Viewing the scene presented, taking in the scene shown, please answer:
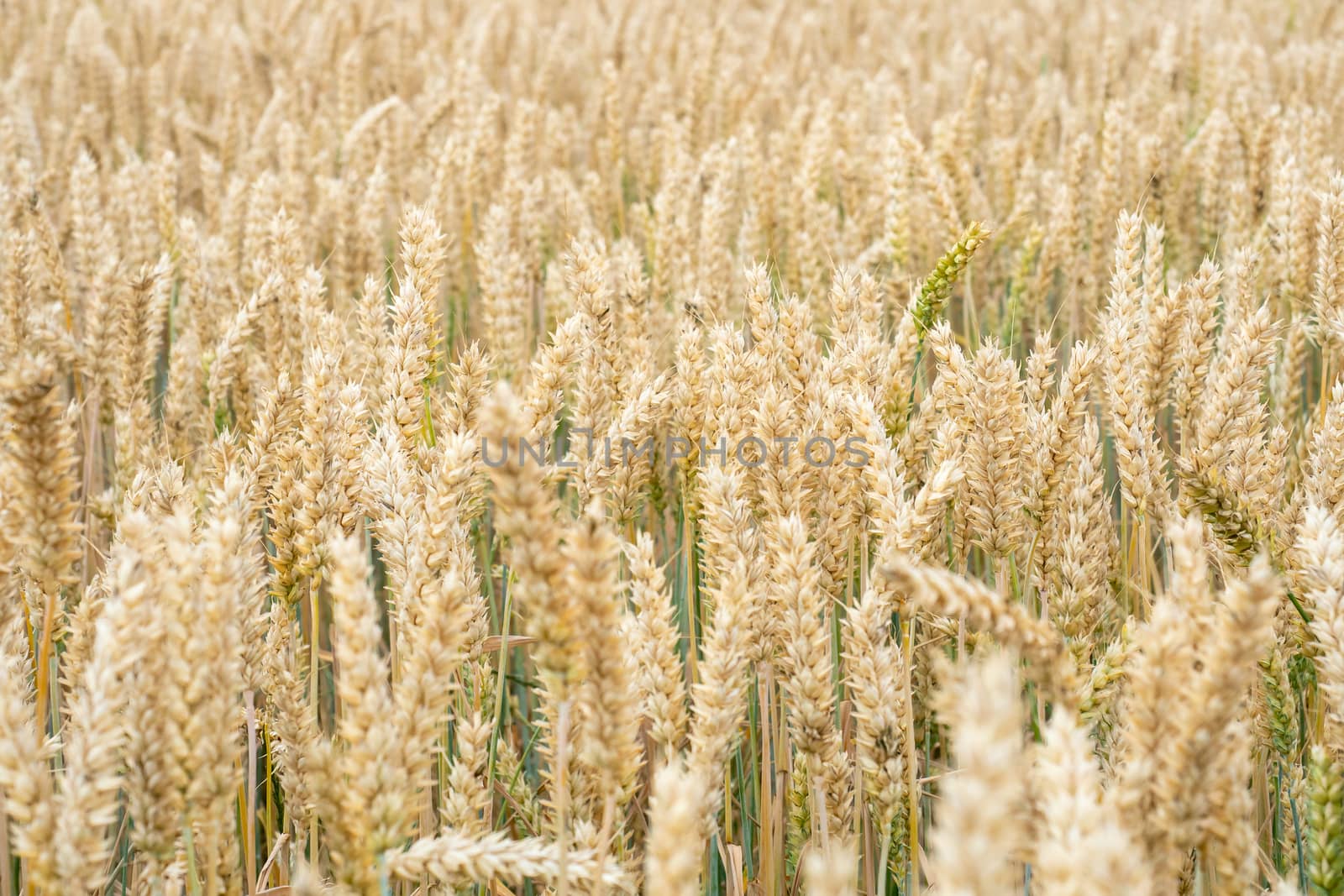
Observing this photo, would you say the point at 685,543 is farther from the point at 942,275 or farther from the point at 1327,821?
the point at 1327,821

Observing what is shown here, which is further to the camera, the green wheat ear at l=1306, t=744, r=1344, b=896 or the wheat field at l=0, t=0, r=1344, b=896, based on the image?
the green wheat ear at l=1306, t=744, r=1344, b=896

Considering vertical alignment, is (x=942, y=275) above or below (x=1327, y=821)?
above

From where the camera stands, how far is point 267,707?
1.58m

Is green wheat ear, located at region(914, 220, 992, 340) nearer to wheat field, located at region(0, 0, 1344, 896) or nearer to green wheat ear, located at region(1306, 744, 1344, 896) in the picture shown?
wheat field, located at region(0, 0, 1344, 896)

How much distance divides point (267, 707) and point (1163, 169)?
287 centimetres

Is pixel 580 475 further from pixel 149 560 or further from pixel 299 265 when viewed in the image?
pixel 299 265

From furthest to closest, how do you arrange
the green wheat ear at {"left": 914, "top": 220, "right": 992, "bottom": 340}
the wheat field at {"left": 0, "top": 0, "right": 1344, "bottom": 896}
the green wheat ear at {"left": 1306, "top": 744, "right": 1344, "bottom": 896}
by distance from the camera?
the green wheat ear at {"left": 914, "top": 220, "right": 992, "bottom": 340}, the green wheat ear at {"left": 1306, "top": 744, "right": 1344, "bottom": 896}, the wheat field at {"left": 0, "top": 0, "right": 1344, "bottom": 896}

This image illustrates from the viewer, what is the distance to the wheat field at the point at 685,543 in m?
0.96

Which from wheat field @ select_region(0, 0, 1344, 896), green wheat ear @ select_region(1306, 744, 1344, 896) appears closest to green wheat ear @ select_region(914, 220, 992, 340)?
wheat field @ select_region(0, 0, 1344, 896)

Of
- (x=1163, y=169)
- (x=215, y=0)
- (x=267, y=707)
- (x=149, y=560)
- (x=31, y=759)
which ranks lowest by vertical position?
(x=267, y=707)

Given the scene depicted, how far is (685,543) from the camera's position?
5.99 feet

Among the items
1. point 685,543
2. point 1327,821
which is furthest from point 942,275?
point 1327,821

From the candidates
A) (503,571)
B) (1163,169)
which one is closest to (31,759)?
(503,571)

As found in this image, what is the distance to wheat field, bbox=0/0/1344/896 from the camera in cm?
96
